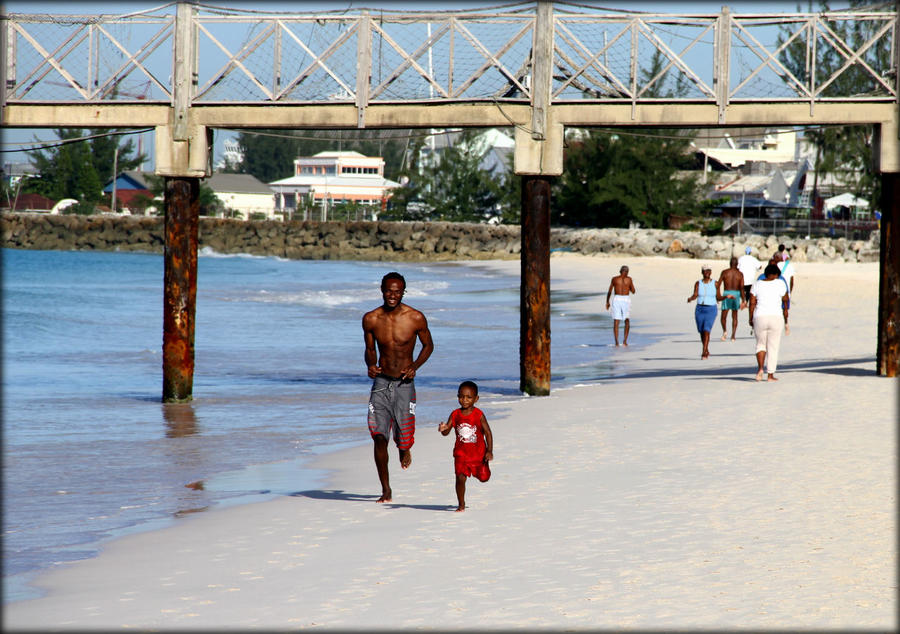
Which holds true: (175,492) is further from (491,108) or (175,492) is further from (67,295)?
(67,295)

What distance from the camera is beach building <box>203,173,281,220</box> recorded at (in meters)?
112

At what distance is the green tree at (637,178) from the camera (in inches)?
2574

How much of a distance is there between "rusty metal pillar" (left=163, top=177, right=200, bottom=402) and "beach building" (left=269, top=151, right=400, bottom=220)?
10044 centimetres

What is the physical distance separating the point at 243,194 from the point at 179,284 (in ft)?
337

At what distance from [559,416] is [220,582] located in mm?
6620

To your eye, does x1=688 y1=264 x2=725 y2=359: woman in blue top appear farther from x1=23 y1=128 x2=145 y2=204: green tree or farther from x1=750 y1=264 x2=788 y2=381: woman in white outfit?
x1=23 y1=128 x2=145 y2=204: green tree

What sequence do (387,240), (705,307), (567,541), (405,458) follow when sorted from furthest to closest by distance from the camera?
(387,240)
(705,307)
(405,458)
(567,541)

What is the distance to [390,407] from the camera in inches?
318

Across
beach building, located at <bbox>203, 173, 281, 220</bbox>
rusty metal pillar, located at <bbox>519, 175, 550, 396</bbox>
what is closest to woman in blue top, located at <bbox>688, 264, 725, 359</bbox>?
rusty metal pillar, located at <bbox>519, 175, 550, 396</bbox>

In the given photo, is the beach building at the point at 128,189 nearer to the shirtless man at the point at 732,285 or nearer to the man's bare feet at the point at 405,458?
the shirtless man at the point at 732,285

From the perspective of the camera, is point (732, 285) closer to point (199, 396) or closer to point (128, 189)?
point (199, 396)

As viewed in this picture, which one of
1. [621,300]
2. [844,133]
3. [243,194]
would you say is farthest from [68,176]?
[621,300]

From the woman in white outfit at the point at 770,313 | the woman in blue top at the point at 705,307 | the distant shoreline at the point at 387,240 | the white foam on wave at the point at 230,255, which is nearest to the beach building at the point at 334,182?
the distant shoreline at the point at 387,240

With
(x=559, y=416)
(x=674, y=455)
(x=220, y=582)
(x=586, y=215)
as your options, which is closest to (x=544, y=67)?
(x=559, y=416)
